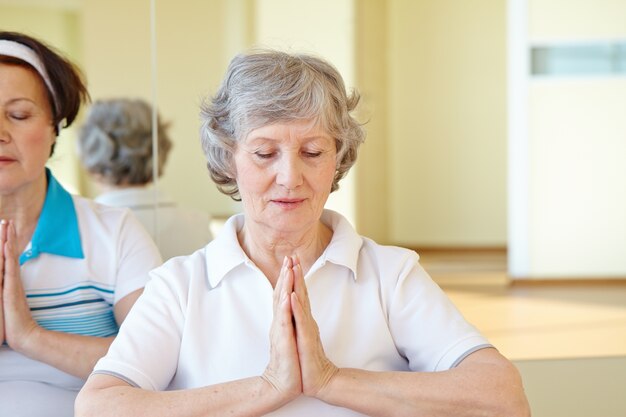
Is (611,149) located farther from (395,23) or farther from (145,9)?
(145,9)

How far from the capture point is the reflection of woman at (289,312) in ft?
5.29

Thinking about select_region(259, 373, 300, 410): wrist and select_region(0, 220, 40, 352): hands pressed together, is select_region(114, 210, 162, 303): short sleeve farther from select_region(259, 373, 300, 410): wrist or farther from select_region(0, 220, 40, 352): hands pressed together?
select_region(259, 373, 300, 410): wrist

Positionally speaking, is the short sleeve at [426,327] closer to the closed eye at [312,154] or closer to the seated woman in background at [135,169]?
the closed eye at [312,154]

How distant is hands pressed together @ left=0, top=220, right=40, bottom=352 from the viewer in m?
1.93

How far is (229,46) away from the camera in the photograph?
304 cm

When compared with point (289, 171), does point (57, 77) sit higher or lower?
higher

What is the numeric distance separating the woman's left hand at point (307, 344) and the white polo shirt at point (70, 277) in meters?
0.63

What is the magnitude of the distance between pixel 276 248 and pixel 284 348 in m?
0.28

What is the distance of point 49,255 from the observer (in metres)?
2.11

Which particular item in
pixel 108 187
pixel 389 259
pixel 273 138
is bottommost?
pixel 389 259

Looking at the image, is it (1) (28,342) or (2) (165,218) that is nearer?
(1) (28,342)

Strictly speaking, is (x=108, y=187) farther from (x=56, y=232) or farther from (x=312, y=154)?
(x=312, y=154)

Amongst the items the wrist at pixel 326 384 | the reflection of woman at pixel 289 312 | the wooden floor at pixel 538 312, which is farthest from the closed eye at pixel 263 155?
the wooden floor at pixel 538 312

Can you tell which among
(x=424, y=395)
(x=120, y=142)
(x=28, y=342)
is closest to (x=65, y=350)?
(x=28, y=342)
